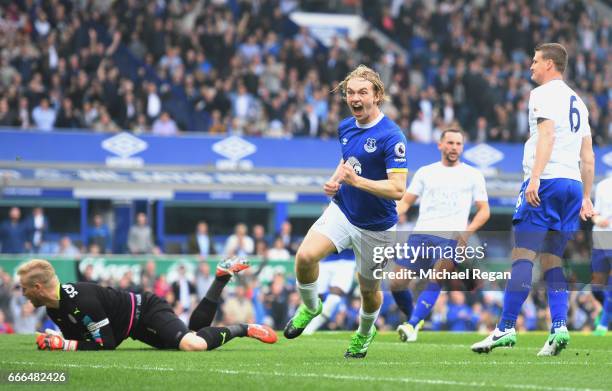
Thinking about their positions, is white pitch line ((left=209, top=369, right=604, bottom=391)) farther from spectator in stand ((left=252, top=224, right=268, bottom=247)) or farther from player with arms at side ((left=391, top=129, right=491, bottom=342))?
spectator in stand ((left=252, top=224, right=268, bottom=247))

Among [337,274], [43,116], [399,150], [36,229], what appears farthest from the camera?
[43,116]

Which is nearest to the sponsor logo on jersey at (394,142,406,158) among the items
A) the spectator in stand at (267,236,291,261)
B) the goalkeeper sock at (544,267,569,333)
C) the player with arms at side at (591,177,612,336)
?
the goalkeeper sock at (544,267,569,333)

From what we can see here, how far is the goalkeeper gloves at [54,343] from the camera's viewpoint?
10.6m

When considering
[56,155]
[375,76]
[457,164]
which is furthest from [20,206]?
[375,76]

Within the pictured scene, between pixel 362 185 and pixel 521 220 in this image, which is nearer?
pixel 362 185

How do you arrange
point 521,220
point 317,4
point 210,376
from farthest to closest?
1. point 317,4
2. point 521,220
3. point 210,376

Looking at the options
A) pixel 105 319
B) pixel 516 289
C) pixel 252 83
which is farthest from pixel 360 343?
pixel 252 83

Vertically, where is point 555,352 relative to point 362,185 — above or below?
below

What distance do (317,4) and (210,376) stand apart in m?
26.4

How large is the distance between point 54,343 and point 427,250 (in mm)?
4688

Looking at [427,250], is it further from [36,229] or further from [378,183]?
[36,229]

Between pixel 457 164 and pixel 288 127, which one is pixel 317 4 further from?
pixel 457 164

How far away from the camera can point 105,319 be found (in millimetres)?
10289

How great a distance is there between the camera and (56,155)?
22.2 meters
